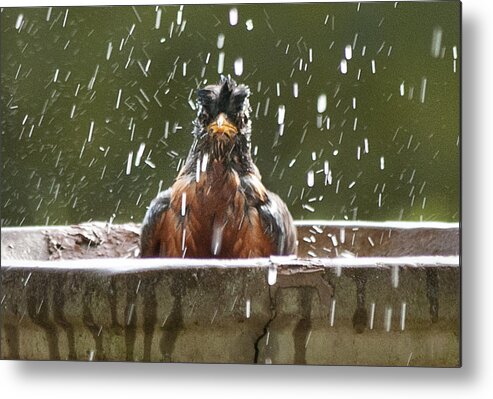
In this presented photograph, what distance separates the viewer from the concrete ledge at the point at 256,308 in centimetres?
318

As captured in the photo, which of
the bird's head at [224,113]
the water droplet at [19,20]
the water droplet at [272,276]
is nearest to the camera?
the water droplet at [272,276]

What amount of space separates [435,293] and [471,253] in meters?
0.16

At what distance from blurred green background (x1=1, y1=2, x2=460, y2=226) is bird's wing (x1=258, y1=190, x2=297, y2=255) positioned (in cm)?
4

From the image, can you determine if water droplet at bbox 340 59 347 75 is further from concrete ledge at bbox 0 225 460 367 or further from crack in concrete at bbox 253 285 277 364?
crack in concrete at bbox 253 285 277 364

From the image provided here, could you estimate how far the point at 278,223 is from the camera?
327cm

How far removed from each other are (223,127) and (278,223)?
1.09 ft

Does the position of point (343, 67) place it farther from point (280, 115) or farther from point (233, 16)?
point (233, 16)

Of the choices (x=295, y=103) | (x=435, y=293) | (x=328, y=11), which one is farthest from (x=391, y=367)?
(x=328, y=11)

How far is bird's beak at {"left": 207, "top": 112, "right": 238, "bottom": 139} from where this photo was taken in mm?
3281

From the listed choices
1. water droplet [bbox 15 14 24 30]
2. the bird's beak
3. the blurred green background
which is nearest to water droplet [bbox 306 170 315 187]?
the blurred green background

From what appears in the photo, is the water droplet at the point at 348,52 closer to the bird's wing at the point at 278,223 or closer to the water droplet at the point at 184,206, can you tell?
the bird's wing at the point at 278,223

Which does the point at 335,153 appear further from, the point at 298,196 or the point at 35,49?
the point at 35,49

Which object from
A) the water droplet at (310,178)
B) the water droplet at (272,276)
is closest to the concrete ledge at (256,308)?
the water droplet at (272,276)

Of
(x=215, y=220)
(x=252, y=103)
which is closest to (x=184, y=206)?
(x=215, y=220)
